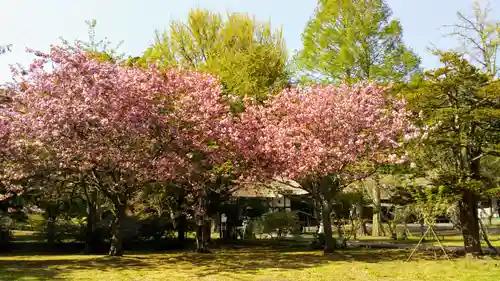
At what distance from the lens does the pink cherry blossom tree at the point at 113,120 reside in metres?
15.2

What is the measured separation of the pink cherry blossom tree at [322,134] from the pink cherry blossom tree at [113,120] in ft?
5.89

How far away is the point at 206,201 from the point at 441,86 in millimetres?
11785

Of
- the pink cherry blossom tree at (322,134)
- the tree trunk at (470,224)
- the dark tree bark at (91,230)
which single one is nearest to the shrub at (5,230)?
the dark tree bark at (91,230)

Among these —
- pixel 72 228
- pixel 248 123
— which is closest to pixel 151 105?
pixel 248 123

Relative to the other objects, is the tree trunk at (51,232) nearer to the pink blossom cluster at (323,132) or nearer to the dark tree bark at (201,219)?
the dark tree bark at (201,219)

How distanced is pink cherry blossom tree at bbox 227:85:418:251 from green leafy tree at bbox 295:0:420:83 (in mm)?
8396

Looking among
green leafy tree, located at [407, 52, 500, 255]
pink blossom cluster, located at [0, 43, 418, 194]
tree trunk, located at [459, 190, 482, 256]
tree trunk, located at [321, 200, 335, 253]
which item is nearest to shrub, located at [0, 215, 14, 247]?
pink blossom cluster, located at [0, 43, 418, 194]

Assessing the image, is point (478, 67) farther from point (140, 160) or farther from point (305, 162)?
point (140, 160)

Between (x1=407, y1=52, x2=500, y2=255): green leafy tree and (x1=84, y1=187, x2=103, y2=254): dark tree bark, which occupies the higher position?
(x1=407, y1=52, x2=500, y2=255): green leafy tree

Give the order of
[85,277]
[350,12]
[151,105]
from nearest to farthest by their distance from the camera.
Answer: [85,277] → [151,105] → [350,12]

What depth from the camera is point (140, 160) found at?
1655 cm

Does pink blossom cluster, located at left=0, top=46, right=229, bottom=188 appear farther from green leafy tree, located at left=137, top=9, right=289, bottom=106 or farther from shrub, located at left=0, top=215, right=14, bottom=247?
green leafy tree, located at left=137, top=9, right=289, bottom=106

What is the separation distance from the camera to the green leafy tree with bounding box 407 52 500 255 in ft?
50.9

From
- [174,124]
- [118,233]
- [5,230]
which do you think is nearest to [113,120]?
[174,124]
